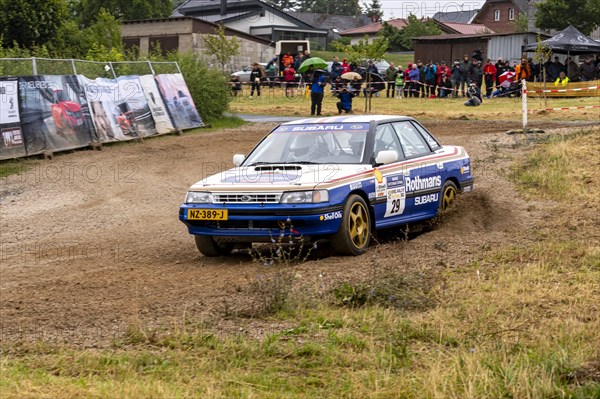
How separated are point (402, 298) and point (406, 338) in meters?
1.26

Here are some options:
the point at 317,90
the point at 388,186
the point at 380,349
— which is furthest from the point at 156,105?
the point at 380,349

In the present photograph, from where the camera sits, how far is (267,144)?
1111cm

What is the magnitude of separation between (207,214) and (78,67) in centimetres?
1168

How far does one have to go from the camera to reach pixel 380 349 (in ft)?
19.5

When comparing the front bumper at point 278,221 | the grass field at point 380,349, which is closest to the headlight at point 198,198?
the front bumper at point 278,221

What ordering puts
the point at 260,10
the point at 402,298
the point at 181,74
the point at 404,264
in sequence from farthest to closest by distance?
1. the point at 260,10
2. the point at 181,74
3. the point at 404,264
4. the point at 402,298

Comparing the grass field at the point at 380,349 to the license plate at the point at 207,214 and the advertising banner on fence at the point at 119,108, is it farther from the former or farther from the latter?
the advertising banner on fence at the point at 119,108

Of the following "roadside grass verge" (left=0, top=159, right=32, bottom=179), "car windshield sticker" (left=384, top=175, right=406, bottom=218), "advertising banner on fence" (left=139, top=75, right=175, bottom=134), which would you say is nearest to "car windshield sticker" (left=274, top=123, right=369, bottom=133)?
"car windshield sticker" (left=384, top=175, right=406, bottom=218)

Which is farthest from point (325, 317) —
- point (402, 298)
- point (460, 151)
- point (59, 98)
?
point (59, 98)

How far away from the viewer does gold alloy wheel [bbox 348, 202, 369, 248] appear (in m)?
9.82

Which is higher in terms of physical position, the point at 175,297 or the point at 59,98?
the point at 59,98

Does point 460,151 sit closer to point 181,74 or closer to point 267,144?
point 267,144

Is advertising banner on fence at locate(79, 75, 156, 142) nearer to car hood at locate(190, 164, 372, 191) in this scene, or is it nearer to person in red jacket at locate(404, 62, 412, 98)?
car hood at locate(190, 164, 372, 191)

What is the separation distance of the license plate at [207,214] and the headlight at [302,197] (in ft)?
2.22
